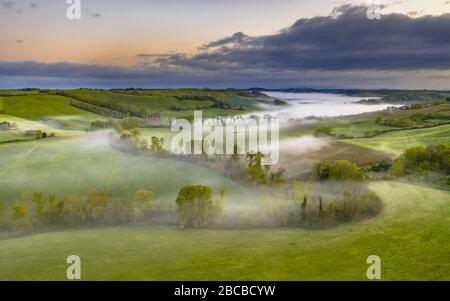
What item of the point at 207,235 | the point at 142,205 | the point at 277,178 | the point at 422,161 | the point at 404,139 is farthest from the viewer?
the point at 404,139

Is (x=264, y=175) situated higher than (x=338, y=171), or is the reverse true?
(x=338, y=171)

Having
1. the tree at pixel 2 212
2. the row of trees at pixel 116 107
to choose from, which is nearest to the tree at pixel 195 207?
the tree at pixel 2 212

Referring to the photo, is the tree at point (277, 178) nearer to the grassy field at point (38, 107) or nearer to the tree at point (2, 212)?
the tree at point (2, 212)

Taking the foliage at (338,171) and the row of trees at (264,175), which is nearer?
the foliage at (338,171)

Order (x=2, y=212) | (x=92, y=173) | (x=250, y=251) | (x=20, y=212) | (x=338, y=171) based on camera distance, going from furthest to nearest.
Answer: (x=92, y=173), (x=338, y=171), (x=2, y=212), (x=20, y=212), (x=250, y=251)

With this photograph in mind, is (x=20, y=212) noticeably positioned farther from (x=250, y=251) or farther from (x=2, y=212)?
(x=250, y=251)

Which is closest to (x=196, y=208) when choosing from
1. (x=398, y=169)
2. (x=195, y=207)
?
(x=195, y=207)

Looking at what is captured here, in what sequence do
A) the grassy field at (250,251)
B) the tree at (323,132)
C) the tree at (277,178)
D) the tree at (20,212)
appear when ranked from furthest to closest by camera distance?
the tree at (323,132), the tree at (277,178), the tree at (20,212), the grassy field at (250,251)
